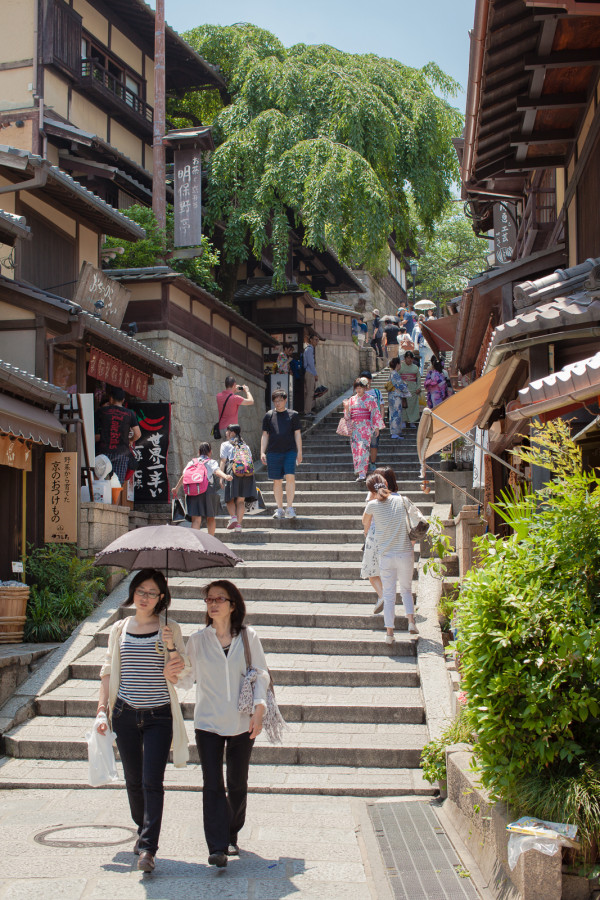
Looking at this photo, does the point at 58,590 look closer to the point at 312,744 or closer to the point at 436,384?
the point at 312,744

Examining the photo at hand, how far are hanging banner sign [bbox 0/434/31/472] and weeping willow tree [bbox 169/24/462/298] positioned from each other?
11469 millimetres

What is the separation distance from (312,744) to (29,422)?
5322 millimetres

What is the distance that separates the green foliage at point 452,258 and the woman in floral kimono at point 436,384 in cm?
2584

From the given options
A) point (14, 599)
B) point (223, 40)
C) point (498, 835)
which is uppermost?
point (223, 40)

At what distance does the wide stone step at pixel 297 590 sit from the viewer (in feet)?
37.4

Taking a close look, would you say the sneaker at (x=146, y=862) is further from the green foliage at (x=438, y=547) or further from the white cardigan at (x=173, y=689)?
the green foliage at (x=438, y=547)

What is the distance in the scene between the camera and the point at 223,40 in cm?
2653

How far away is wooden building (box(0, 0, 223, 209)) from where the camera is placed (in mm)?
19281

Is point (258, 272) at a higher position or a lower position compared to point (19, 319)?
higher

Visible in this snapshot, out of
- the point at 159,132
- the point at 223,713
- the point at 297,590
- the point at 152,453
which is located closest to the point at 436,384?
the point at 152,453

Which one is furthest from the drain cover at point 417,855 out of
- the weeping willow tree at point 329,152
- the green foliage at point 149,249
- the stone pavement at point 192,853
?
the weeping willow tree at point 329,152

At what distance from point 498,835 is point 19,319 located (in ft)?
32.3

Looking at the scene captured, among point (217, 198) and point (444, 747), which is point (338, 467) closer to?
point (217, 198)

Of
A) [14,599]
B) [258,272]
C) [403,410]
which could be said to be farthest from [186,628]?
[258,272]
